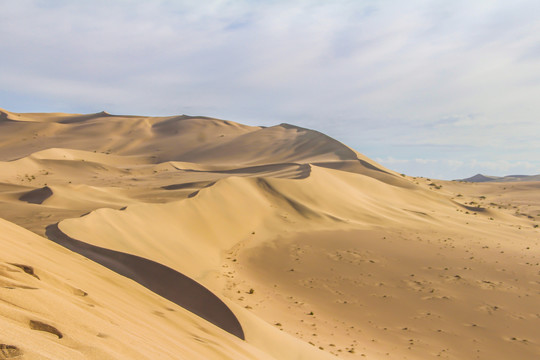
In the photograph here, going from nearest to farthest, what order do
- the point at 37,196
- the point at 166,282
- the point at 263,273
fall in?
the point at 166,282, the point at 263,273, the point at 37,196

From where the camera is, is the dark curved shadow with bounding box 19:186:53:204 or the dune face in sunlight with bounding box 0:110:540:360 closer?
the dune face in sunlight with bounding box 0:110:540:360

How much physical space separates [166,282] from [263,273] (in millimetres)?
3587

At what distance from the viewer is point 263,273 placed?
9.69 metres

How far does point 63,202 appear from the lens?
→ 1218 centimetres

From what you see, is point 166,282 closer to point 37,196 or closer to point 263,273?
point 263,273

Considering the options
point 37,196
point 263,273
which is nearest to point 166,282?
point 263,273

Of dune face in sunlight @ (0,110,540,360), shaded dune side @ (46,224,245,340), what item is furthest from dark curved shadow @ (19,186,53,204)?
shaded dune side @ (46,224,245,340)

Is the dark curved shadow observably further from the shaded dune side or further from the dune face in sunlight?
the shaded dune side

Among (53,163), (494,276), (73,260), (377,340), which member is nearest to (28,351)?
(73,260)

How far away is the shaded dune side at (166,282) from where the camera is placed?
5.50m

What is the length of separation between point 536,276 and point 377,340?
5.74 metres

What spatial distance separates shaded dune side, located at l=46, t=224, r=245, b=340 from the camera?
18.1ft

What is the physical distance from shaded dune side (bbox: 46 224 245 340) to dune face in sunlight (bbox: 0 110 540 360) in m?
0.02

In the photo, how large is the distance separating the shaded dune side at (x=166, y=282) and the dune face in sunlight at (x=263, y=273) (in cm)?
2
